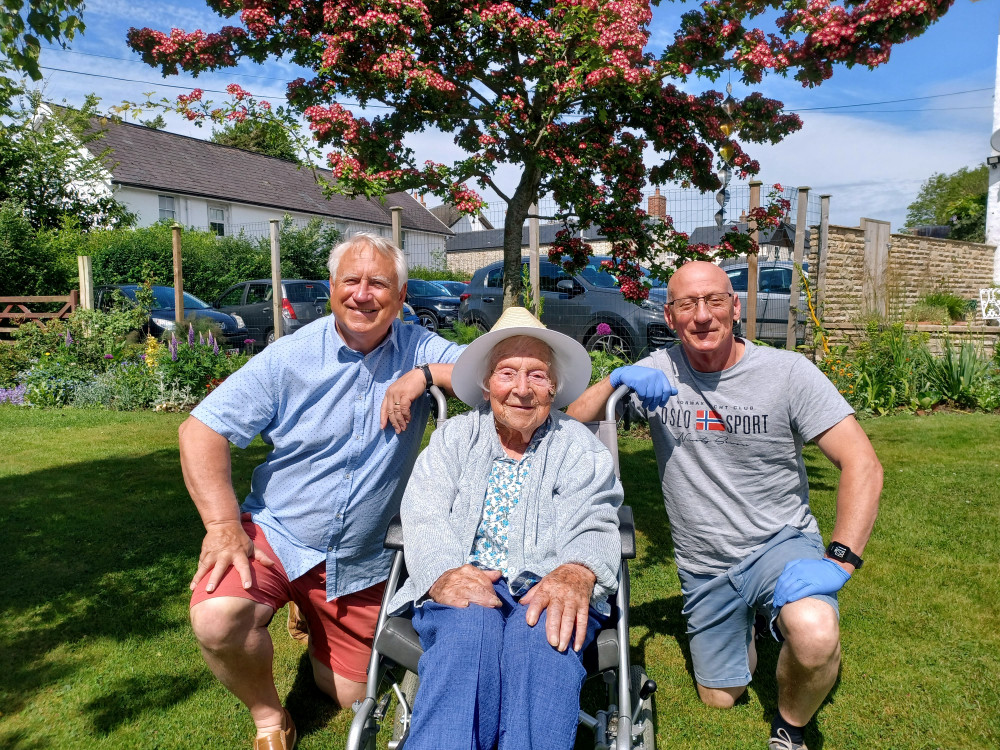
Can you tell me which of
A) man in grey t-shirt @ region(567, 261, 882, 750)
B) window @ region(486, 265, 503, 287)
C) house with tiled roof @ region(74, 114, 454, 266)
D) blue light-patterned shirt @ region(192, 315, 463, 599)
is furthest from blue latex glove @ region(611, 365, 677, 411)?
house with tiled roof @ region(74, 114, 454, 266)

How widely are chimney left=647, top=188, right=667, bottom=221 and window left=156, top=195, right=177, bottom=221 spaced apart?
22.5 meters

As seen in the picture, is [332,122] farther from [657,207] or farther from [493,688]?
[493,688]

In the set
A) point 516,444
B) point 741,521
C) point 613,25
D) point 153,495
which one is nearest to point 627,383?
point 516,444

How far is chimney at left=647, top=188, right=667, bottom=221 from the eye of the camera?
4.97 m

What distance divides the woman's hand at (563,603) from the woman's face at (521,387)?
55 centimetres

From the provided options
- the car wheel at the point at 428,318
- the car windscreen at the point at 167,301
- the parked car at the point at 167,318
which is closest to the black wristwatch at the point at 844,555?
the parked car at the point at 167,318

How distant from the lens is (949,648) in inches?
124

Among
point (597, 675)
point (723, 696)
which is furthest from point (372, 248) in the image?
point (723, 696)

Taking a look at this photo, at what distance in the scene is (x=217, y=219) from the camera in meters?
26.3

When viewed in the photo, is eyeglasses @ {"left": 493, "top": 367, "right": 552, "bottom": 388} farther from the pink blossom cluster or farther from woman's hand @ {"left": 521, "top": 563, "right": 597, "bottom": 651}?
the pink blossom cluster

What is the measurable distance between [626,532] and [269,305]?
37.9 feet

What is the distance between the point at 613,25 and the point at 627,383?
6.18ft

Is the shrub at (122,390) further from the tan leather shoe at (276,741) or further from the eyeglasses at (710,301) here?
the eyeglasses at (710,301)

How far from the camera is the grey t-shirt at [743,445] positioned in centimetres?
264
